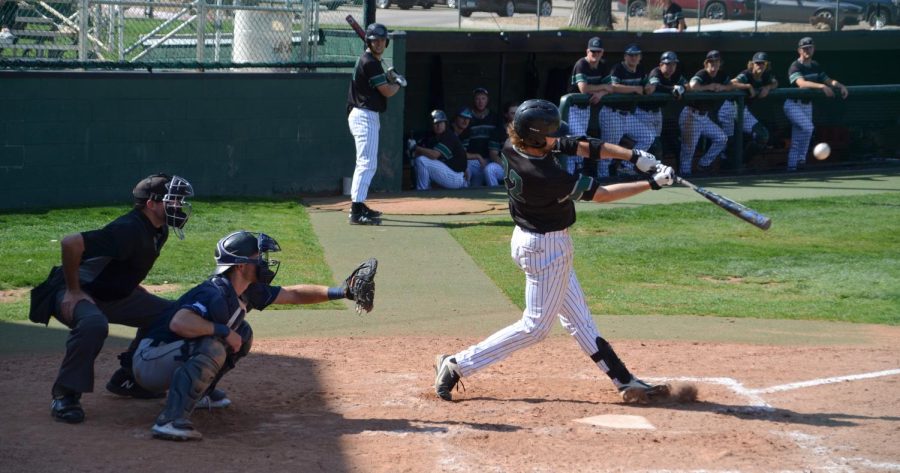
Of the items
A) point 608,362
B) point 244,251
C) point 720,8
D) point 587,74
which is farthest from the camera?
point 720,8

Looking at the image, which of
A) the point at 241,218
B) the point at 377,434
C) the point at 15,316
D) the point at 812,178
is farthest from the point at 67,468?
the point at 812,178

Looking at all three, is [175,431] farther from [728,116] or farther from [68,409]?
[728,116]

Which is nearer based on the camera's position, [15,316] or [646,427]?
[646,427]

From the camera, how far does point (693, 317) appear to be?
327 inches

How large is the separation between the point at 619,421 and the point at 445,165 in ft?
27.0

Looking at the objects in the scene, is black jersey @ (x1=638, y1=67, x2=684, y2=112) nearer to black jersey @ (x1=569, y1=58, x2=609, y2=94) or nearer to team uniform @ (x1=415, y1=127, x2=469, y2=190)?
black jersey @ (x1=569, y1=58, x2=609, y2=94)

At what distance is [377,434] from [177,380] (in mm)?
997

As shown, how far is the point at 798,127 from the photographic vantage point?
1552 centimetres

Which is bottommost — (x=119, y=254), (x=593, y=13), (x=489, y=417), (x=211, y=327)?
(x=489, y=417)

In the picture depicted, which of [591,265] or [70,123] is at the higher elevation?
[70,123]

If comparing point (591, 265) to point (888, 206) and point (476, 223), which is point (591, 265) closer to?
point (476, 223)

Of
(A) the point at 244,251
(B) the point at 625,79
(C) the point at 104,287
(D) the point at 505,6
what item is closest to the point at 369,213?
(B) the point at 625,79

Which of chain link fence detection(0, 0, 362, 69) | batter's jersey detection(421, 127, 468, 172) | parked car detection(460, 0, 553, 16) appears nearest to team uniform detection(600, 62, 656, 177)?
batter's jersey detection(421, 127, 468, 172)

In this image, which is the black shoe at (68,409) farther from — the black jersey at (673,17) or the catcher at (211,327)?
the black jersey at (673,17)
